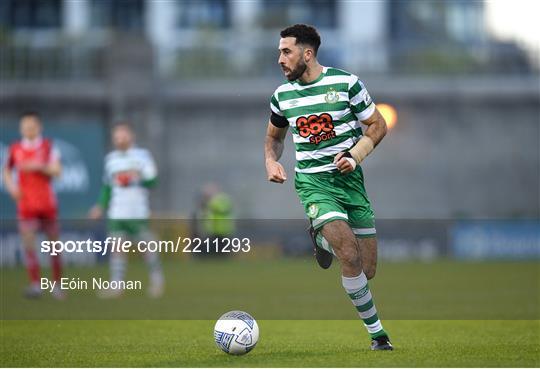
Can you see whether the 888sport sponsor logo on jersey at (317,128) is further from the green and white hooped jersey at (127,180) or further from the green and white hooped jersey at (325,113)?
the green and white hooped jersey at (127,180)

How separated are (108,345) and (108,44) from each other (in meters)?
29.8

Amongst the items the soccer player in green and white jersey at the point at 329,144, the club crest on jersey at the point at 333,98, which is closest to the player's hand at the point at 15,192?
the soccer player in green and white jersey at the point at 329,144

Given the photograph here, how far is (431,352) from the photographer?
9695 millimetres

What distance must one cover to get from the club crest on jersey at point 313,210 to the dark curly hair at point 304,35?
1251 millimetres

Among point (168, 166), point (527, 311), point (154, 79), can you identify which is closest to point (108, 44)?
point (154, 79)

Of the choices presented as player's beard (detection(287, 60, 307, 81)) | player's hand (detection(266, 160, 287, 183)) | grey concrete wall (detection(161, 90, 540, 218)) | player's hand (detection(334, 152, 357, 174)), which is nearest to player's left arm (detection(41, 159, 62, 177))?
player's hand (detection(266, 160, 287, 183))

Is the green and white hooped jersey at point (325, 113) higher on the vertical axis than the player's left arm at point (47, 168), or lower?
higher

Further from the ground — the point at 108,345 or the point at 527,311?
the point at 108,345

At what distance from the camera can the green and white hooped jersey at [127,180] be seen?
17766 millimetres

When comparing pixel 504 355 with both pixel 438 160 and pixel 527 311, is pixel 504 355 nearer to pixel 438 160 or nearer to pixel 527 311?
pixel 527 311

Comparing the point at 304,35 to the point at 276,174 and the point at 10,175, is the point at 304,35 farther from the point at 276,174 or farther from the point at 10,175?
the point at 10,175

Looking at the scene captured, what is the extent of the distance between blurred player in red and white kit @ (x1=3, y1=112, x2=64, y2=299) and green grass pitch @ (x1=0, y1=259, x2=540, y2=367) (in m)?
0.91

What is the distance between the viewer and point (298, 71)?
959 cm

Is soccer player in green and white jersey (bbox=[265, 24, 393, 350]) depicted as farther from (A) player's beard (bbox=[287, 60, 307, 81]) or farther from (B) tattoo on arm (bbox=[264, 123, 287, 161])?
(B) tattoo on arm (bbox=[264, 123, 287, 161])
